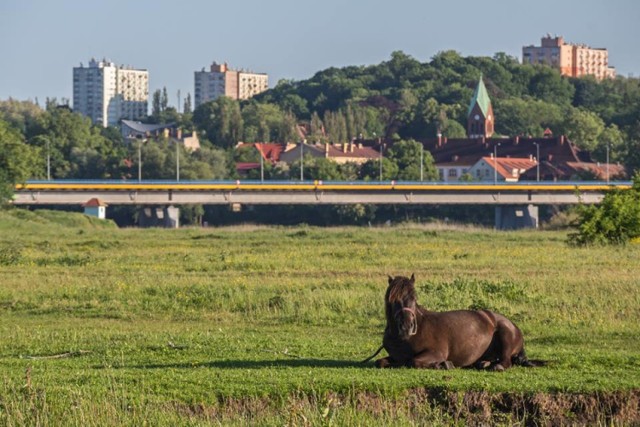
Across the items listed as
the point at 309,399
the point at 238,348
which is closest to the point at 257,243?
the point at 238,348

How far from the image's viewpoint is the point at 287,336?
23.7 m

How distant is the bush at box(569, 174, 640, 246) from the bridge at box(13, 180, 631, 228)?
64675 millimetres

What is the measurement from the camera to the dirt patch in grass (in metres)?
16.0

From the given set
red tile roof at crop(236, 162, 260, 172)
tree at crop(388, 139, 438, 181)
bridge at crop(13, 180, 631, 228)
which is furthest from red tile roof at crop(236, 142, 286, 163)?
bridge at crop(13, 180, 631, 228)

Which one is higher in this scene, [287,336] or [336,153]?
[336,153]

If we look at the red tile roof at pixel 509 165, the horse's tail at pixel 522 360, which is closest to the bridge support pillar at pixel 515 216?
the red tile roof at pixel 509 165

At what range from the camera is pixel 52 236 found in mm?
68875

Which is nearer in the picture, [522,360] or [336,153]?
[522,360]

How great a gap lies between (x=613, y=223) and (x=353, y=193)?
68945 millimetres

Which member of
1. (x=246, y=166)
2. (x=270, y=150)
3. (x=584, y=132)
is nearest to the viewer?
(x=246, y=166)

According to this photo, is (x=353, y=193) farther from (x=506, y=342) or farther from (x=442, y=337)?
(x=442, y=337)

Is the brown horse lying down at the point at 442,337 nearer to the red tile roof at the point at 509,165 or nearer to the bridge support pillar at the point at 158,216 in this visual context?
the bridge support pillar at the point at 158,216

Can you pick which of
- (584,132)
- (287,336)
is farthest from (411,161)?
(287,336)

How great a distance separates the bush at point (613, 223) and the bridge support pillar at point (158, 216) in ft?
230
